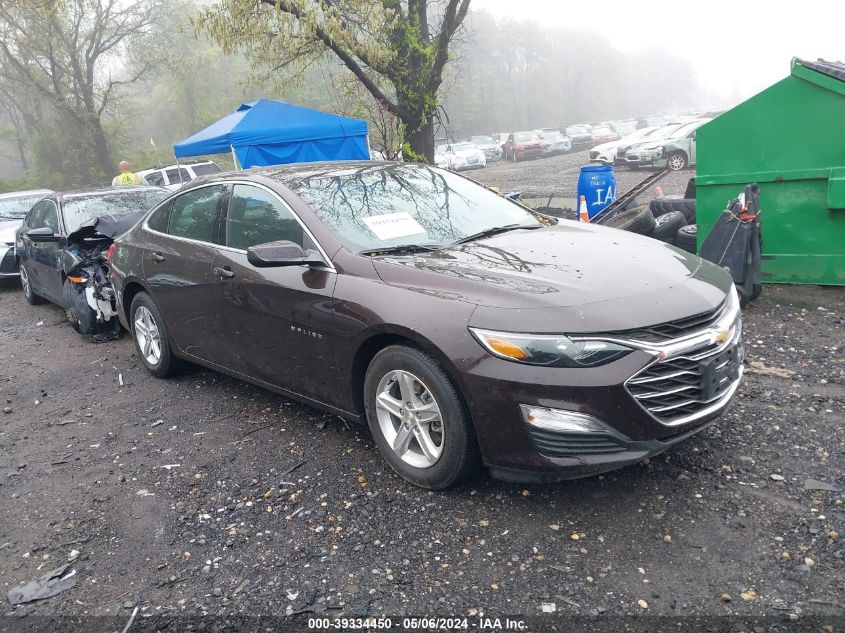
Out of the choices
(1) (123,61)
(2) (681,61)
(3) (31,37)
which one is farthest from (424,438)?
(2) (681,61)

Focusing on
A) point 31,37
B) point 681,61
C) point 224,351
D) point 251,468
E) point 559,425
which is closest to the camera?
point 559,425

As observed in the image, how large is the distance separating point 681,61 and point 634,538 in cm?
12339

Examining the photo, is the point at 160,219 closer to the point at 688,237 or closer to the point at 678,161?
the point at 688,237

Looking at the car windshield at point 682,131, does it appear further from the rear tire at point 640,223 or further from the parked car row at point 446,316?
the parked car row at point 446,316

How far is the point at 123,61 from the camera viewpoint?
31.5 m

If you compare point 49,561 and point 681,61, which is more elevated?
point 681,61

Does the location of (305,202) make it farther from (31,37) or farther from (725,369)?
(31,37)

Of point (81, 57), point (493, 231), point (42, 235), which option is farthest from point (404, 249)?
point (81, 57)

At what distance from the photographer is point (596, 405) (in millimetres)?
2939

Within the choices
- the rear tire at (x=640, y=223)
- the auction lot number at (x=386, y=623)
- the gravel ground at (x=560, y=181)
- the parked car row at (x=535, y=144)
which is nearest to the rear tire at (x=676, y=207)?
the rear tire at (x=640, y=223)

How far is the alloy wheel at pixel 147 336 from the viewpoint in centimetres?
558

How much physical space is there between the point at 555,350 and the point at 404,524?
1.10 m

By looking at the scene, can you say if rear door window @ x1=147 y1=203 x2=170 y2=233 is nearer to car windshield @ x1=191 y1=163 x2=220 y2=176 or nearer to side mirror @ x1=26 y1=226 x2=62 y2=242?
side mirror @ x1=26 y1=226 x2=62 y2=242

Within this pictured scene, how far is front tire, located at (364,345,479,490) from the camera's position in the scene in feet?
10.6
